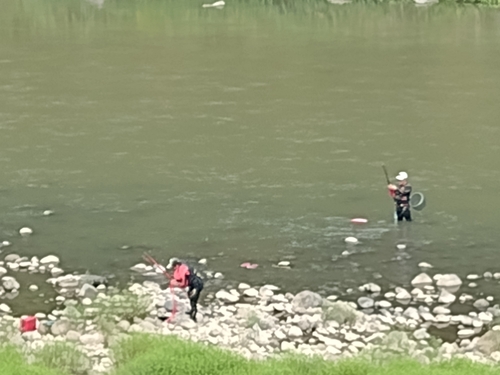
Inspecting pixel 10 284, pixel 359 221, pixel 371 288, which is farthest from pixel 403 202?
pixel 10 284

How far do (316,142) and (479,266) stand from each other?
1122cm

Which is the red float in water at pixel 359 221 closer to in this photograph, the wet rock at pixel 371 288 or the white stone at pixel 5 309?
the wet rock at pixel 371 288

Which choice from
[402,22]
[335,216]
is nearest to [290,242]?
[335,216]

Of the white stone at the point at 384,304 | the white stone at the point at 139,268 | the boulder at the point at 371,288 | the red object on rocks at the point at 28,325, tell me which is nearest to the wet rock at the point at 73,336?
the red object on rocks at the point at 28,325

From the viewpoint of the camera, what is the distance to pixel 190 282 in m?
17.7

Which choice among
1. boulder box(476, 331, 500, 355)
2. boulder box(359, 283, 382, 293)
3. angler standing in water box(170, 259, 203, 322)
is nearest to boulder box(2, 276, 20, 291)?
angler standing in water box(170, 259, 203, 322)

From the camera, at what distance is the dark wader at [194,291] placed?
17469 millimetres

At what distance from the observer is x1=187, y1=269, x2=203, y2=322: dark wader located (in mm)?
17469

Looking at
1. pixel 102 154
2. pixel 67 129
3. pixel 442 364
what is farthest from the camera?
pixel 67 129

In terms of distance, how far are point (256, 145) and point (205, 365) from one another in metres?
17.3

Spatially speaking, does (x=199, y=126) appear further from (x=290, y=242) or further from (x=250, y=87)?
(x=290, y=242)

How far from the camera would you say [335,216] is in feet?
77.3

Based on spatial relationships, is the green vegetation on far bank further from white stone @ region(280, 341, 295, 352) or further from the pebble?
the pebble

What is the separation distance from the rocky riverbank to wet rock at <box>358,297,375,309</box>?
0.8 inches
